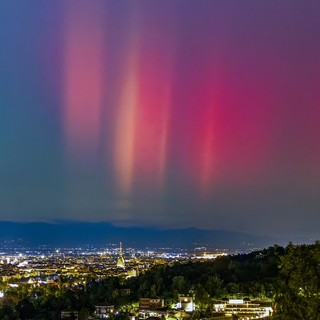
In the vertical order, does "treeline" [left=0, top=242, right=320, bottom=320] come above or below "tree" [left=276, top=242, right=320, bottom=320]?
below

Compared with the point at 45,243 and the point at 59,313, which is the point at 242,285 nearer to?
the point at 59,313

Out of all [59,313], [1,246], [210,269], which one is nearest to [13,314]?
[59,313]

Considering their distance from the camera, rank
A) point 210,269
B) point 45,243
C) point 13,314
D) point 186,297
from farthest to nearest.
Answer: point 45,243 → point 210,269 → point 186,297 → point 13,314

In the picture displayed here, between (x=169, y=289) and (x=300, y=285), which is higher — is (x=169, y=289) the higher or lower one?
the lower one

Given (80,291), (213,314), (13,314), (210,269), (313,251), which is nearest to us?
(313,251)

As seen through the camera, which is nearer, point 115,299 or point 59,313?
point 59,313

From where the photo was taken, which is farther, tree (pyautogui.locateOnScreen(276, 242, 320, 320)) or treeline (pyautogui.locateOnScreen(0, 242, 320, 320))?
treeline (pyautogui.locateOnScreen(0, 242, 320, 320))

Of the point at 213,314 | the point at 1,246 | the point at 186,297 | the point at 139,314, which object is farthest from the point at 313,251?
the point at 1,246

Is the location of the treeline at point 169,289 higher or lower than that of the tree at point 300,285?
lower

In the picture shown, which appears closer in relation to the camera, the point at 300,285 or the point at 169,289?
the point at 300,285

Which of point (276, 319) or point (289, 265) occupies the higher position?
point (289, 265)

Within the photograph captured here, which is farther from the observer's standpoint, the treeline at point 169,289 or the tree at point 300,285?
the treeline at point 169,289
